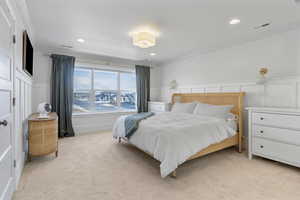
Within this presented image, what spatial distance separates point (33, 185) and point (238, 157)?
3303 mm

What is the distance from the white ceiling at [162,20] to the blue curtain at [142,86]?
1.80 meters

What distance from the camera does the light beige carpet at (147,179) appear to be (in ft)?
5.61

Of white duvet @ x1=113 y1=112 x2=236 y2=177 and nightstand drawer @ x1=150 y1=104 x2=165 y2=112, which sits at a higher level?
nightstand drawer @ x1=150 y1=104 x2=165 y2=112

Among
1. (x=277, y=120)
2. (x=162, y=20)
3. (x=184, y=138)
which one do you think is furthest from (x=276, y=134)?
(x=162, y=20)

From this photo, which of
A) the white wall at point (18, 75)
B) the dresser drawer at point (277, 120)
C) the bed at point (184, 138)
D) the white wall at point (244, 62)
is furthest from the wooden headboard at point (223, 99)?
the white wall at point (18, 75)

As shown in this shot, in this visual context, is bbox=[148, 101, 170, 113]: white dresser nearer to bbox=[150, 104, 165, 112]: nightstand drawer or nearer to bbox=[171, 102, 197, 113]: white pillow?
bbox=[150, 104, 165, 112]: nightstand drawer

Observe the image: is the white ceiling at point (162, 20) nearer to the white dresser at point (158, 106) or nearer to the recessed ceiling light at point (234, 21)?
the recessed ceiling light at point (234, 21)

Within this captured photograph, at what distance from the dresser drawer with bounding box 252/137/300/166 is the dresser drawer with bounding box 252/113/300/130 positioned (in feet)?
0.97

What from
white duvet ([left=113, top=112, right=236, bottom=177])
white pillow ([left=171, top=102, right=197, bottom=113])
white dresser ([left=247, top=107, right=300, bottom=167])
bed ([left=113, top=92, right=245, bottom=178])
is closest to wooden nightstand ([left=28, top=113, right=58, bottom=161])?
bed ([left=113, top=92, right=245, bottom=178])


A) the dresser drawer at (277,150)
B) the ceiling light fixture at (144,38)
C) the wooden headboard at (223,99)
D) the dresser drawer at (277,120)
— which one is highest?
the ceiling light fixture at (144,38)

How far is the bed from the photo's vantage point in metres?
2.02

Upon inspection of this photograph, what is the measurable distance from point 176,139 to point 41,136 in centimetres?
226

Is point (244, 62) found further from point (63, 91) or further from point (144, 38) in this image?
point (63, 91)

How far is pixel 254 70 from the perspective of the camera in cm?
315
